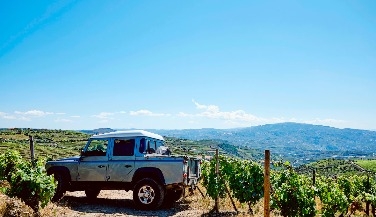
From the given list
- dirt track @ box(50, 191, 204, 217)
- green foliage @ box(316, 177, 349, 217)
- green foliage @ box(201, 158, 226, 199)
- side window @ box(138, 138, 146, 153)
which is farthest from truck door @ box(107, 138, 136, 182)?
green foliage @ box(316, 177, 349, 217)

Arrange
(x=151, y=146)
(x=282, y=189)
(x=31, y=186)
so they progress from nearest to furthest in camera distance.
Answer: (x=31, y=186), (x=282, y=189), (x=151, y=146)

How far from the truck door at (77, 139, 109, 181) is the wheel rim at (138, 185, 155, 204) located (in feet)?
5.46

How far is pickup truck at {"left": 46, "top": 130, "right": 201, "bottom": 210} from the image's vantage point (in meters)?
13.0

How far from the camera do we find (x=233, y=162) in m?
14.5

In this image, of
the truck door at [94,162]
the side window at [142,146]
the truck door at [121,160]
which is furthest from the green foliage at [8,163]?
the side window at [142,146]

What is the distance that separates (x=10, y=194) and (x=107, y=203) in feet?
15.7

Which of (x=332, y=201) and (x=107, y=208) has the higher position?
(x=332, y=201)

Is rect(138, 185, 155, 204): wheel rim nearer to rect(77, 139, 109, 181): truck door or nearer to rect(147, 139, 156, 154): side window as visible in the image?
rect(147, 139, 156, 154): side window

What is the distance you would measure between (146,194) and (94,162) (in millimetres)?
2560

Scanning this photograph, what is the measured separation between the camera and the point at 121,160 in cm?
1363

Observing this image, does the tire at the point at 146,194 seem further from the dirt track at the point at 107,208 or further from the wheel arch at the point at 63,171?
the wheel arch at the point at 63,171

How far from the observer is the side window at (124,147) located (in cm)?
1366

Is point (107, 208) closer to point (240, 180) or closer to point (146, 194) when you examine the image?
point (146, 194)

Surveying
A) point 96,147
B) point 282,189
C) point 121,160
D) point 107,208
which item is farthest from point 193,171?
point 96,147
